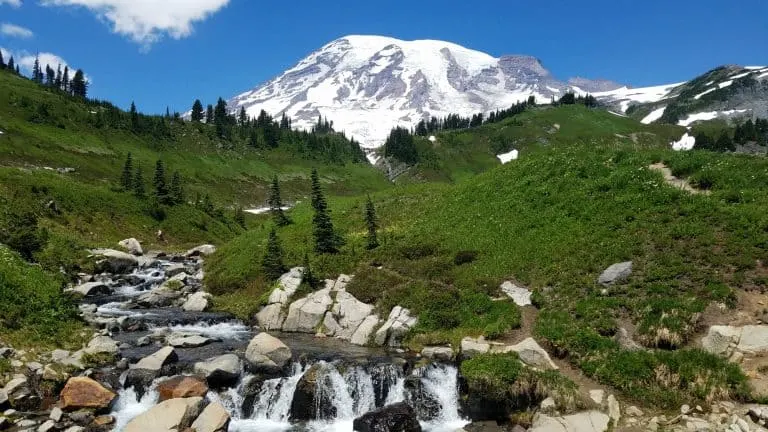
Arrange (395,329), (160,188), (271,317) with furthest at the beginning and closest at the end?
(160,188) < (271,317) < (395,329)

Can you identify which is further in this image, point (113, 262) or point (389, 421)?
point (113, 262)

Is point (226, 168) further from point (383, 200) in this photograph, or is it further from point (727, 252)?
point (727, 252)

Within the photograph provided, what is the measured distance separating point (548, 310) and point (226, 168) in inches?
6630

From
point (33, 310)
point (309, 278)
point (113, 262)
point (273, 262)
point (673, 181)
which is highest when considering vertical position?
point (673, 181)

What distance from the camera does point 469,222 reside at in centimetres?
3916

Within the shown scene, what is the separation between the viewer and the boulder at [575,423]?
1694cm

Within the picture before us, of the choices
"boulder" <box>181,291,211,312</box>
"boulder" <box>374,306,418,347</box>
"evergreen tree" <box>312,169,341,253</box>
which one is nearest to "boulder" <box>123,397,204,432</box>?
"boulder" <box>374,306,418,347</box>

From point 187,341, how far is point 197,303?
35.6 feet

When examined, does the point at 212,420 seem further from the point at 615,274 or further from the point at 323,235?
the point at 323,235

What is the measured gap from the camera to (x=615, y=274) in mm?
24844

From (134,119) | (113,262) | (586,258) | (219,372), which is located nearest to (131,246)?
(113,262)

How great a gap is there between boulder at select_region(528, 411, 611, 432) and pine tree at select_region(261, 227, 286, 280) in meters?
25.3

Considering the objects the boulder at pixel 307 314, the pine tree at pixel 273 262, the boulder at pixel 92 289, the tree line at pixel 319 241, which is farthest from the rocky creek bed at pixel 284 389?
the boulder at pixel 92 289

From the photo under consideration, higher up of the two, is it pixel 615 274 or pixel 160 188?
pixel 160 188
